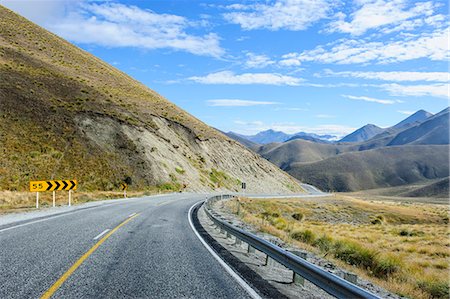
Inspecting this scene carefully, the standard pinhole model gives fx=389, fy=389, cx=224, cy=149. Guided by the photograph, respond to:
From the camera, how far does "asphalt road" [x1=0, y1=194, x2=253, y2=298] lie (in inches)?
255

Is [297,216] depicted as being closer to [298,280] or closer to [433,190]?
[298,280]

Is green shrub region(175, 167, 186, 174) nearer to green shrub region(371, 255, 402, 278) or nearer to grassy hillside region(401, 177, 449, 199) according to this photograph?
green shrub region(371, 255, 402, 278)

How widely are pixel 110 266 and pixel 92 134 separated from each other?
4941 centimetres

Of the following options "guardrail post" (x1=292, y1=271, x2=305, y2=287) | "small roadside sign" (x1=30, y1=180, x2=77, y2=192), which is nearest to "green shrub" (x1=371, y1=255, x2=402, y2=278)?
"guardrail post" (x1=292, y1=271, x2=305, y2=287)

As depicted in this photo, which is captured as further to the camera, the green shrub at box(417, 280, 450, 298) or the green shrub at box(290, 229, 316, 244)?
the green shrub at box(290, 229, 316, 244)

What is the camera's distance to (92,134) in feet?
179

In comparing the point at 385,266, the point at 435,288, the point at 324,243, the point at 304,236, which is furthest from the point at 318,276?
the point at 304,236

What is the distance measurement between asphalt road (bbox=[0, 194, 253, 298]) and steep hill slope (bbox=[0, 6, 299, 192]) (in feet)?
99.2

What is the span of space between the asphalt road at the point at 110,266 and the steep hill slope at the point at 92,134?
99.2ft

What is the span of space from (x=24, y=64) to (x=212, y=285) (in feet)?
228

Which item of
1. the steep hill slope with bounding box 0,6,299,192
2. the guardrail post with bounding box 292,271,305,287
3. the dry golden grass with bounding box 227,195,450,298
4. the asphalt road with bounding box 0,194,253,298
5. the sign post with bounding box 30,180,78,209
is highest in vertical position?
the steep hill slope with bounding box 0,6,299,192

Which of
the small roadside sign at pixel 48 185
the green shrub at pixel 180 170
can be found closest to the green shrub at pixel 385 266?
Answer: the small roadside sign at pixel 48 185

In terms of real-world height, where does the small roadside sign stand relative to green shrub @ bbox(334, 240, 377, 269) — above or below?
above

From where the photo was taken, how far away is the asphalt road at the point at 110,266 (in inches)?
255
